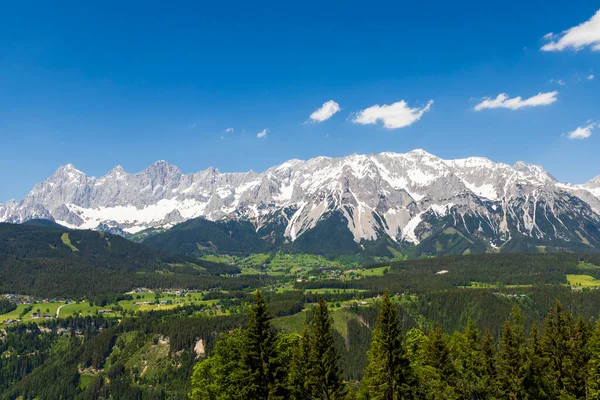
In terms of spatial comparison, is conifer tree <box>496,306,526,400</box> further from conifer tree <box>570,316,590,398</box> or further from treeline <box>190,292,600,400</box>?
conifer tree <box>570,316,590,398</box>

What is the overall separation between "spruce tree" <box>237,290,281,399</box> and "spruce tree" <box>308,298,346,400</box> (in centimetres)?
585

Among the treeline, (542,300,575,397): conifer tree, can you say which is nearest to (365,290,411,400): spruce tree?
the treeline

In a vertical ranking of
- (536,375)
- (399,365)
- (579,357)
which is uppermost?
(399,365)

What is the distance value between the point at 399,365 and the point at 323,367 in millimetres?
9330

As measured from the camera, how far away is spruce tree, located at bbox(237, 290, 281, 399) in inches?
1950

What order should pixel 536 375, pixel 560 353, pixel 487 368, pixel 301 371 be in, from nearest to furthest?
pixel 301 371, pixel 487 368, pixel 536 375, pixel 560 353

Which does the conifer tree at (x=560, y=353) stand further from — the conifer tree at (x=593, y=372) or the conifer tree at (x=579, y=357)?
the conifer tree at (x=593, y=372)

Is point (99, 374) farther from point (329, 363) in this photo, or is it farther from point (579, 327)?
point (579, 327)

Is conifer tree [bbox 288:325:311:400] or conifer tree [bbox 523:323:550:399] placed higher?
Result: conifer tree [bbox 288:325:311:400]

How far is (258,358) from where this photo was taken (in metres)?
50.0

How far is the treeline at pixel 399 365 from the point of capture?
50.4m

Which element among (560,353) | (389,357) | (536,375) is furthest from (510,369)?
(389,357)

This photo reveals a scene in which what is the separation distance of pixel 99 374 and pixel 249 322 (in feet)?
542

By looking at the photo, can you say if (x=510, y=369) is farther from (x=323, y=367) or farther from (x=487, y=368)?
(x=323, y=367)
